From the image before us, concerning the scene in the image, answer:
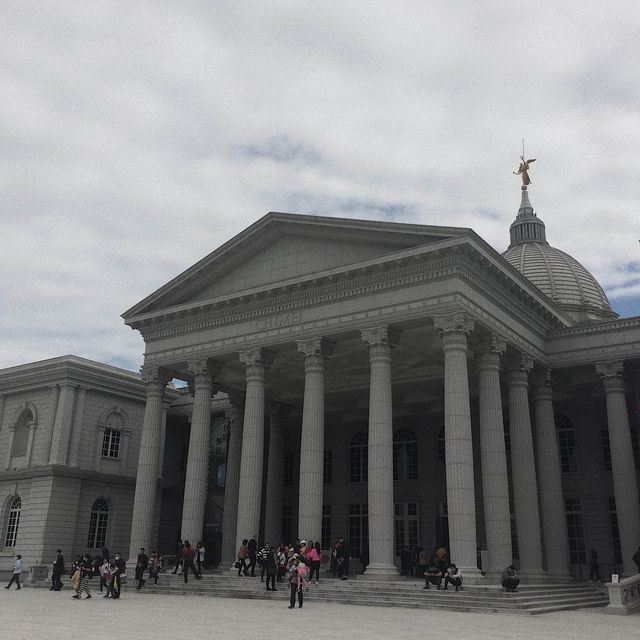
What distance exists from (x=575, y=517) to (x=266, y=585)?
18545 millimetres

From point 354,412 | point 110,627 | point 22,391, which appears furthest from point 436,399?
point 110,627

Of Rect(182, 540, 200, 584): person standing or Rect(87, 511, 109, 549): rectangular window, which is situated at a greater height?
Rect(87, 511, 109, 549): rectangular window

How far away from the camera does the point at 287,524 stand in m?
44.9

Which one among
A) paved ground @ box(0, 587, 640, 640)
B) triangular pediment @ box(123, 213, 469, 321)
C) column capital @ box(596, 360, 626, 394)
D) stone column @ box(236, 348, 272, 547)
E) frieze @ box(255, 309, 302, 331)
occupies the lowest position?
paved ground @ box(0, 587, 640, 640)

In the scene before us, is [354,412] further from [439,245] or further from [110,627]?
[110,627]

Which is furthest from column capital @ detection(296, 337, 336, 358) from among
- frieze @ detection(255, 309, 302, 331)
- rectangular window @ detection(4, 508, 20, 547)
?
rectangular window @ detection(4, 508, 20, 547)

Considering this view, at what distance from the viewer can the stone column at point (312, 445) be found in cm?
2758

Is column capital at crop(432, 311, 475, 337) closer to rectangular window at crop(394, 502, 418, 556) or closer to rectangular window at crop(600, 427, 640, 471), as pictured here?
rectangular window at crop(600, 427, 640, 471)

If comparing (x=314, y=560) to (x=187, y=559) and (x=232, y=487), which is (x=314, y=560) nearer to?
(x=187, y=559)

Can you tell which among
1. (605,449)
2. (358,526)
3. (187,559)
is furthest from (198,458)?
(605,449)

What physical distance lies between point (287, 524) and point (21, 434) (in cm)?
1706

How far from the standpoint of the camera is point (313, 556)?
81.9 feet

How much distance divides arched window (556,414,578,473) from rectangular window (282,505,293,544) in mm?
16573

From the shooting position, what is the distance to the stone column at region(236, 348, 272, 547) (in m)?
29.6
